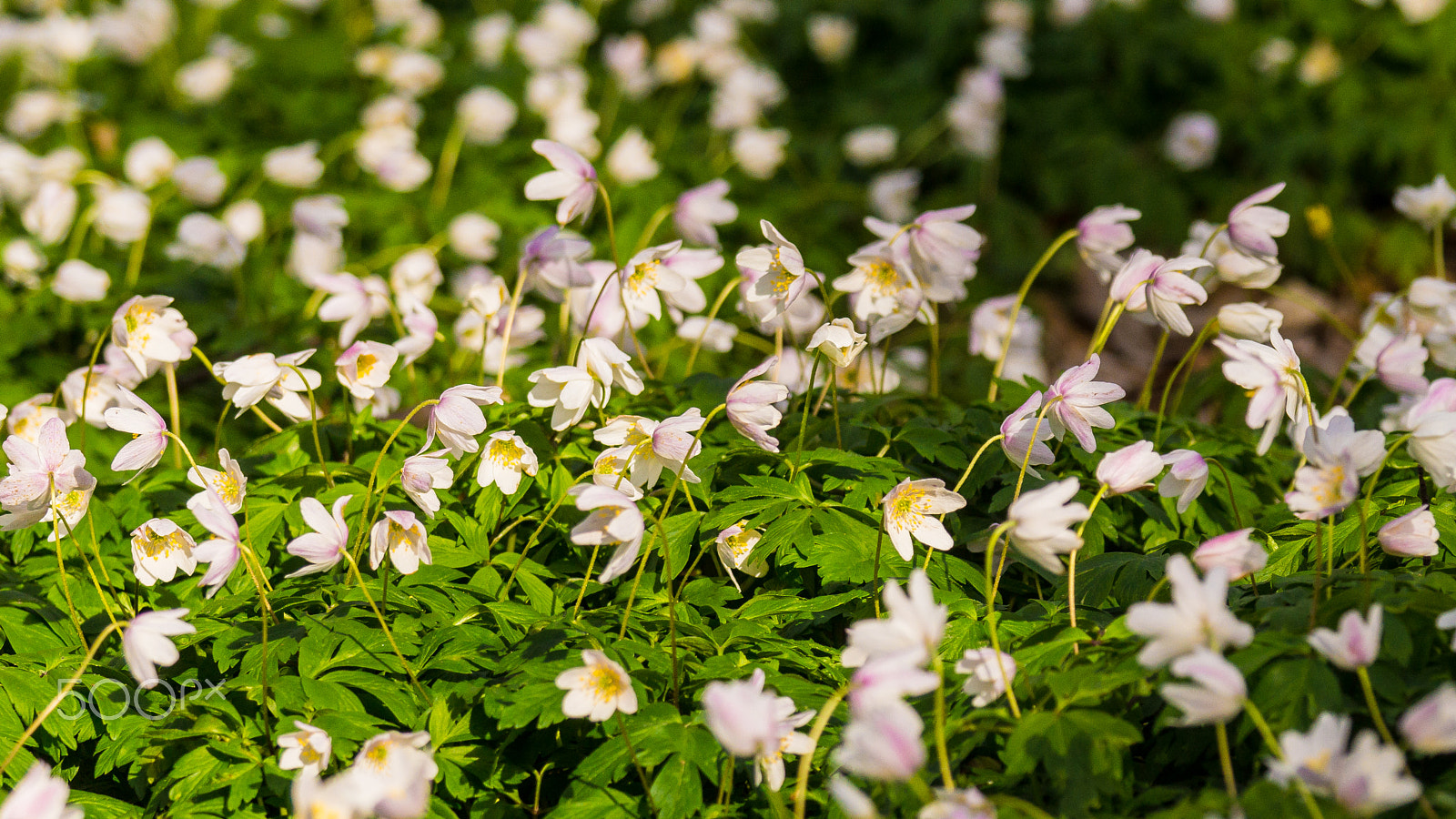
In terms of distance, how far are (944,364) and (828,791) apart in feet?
7.86

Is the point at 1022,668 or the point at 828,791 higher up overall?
the point at 1022,668

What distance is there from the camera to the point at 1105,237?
280 cm

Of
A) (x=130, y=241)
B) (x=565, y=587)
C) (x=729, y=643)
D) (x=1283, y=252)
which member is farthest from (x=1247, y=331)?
(x=130, y=241)

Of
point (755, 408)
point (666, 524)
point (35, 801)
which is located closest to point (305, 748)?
point (35, 801)

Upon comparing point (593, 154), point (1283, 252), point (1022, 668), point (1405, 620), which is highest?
point (1405, 620)

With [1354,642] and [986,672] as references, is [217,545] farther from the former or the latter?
[1354,642]

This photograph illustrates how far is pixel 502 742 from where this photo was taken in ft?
6.77

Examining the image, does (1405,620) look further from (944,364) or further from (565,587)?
(944,364)

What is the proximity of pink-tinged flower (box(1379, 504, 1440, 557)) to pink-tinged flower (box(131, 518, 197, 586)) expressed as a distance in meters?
2.23

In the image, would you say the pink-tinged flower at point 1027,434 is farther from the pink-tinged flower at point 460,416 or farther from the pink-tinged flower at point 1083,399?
the pink-tinged flower at point 460,416

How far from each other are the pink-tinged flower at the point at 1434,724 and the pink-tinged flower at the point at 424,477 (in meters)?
1.65

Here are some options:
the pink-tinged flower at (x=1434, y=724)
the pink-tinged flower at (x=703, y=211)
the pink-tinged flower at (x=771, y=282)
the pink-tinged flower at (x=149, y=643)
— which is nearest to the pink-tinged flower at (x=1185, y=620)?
the pink-tinged flower at (x=1434, y=724)

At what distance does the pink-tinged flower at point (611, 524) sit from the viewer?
6.08 feet

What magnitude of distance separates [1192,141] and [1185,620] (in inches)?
163
